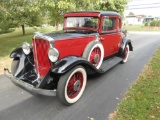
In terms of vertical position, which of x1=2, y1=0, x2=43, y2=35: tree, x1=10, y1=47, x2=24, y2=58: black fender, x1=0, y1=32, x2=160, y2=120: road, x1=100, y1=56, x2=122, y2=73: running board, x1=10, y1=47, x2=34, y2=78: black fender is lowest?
x1=0, y1=32, x2=160, y2=120: road

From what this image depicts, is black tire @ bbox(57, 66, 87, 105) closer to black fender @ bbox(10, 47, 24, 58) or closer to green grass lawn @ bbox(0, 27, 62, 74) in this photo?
black fender @ bbox(10, 47, 24, 58)

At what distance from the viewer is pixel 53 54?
3.29 m

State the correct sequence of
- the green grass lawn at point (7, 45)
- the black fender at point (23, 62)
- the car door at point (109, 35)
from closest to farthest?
the black fender at point (23, 62) < the car door at point (109, 35) < the green grass lawn at point (7, 45)

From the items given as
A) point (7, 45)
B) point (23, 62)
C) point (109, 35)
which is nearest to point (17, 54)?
point (23, 62)

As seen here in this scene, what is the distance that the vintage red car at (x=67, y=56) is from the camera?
321 cm

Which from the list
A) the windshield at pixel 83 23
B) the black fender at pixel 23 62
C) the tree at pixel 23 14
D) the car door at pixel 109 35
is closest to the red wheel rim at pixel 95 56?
the car door at pixel 109 35

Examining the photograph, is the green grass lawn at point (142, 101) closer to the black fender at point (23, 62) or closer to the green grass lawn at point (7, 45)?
the black fender at point (23, 62)

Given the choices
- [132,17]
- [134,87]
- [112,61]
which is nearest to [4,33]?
[112,61]

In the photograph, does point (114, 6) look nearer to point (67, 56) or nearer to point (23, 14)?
point (23, 14)

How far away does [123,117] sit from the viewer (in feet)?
9.90

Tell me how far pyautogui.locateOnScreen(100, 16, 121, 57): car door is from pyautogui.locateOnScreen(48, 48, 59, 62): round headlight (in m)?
1.77

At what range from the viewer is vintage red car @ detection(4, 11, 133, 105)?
321 centimetres

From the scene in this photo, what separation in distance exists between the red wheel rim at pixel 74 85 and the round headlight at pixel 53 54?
0.56 meters

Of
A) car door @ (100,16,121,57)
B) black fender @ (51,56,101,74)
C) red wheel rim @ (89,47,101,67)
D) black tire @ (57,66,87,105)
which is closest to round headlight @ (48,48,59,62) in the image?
black fender @ (51,56,101,74)
